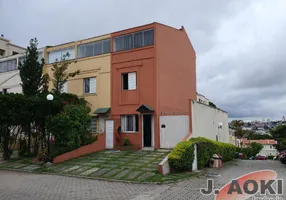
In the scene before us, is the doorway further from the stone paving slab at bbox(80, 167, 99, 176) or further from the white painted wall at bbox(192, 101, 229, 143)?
the stone paving slab at bbox(80, 167, 99, 176)

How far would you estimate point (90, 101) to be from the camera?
22672 millimetres

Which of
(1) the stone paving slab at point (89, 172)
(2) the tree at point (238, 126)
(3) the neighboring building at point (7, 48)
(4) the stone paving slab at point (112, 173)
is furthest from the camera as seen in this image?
(2) the tree at point (238, 126)

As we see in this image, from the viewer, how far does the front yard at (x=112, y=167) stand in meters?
12.2

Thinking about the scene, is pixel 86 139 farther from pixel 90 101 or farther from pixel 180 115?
pixel 180 115

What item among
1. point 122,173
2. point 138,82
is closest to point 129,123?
point 138,82

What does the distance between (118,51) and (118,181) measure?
1229 centimetres

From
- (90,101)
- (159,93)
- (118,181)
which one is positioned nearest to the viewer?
(118,181)

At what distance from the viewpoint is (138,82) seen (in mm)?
20375

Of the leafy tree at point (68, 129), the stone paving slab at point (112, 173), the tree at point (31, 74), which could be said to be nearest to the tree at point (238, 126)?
the tree at point (31, 74)

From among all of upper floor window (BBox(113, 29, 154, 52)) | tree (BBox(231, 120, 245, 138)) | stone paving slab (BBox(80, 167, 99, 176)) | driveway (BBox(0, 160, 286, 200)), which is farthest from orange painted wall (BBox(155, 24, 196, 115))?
tree (BBox(231, 120, 245, 138))

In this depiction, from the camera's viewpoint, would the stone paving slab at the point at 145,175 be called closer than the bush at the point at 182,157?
Yes

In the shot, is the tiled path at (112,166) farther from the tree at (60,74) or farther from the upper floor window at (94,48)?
the upper floor window at (94,48)

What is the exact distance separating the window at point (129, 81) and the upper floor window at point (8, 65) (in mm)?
14210

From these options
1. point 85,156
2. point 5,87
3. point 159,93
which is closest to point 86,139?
point 85,156
